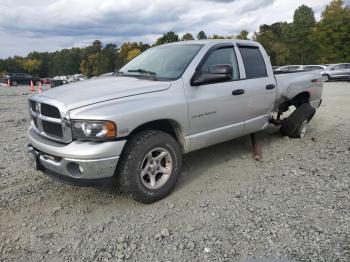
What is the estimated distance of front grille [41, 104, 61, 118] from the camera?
12.4 feet

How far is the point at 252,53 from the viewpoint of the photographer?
571 cm

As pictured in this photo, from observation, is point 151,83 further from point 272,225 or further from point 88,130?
point 272,225

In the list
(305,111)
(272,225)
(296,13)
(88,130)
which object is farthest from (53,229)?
(296,13)

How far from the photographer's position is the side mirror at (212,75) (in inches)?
177

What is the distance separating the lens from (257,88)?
215 inches

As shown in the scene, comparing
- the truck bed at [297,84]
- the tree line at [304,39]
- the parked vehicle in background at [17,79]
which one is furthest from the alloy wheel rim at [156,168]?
the parked vehicle in background at [17,79]

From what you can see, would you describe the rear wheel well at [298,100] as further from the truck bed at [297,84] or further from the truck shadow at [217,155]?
the truck shadow at [217,155]

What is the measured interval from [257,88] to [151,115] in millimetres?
2183

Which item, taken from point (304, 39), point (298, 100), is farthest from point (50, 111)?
point (304, 39)

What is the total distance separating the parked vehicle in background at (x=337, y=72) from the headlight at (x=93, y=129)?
26.9 meters

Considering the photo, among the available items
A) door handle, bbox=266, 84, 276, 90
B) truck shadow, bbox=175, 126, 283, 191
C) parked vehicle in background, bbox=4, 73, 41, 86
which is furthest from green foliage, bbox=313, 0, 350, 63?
door handle, bbox=266, 84, 276, 90

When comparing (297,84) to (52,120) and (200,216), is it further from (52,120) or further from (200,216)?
(52,120)

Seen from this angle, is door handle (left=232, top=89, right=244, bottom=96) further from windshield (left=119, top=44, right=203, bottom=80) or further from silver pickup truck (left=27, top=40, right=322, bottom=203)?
windshield (left=119, top=44, right=203, bottom=80)

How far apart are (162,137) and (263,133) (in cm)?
389
